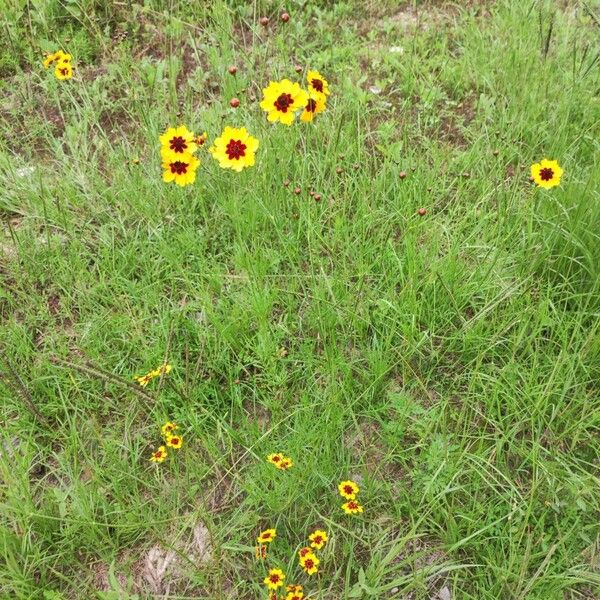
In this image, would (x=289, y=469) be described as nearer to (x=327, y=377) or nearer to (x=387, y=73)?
(x=327, y=377)

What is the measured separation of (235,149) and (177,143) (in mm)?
202

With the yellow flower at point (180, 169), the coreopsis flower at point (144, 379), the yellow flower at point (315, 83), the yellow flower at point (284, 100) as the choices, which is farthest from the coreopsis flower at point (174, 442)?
the yellow flower at point (315, 83)

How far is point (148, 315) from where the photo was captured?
6.70 ft

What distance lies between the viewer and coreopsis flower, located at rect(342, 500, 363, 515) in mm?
1515

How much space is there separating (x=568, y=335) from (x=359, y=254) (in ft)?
2.42

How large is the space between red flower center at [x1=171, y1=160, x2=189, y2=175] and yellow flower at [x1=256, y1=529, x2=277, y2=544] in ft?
3.93

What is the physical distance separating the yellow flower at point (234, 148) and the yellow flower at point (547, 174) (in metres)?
0.92

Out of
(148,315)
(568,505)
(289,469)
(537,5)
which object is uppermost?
(537,5)

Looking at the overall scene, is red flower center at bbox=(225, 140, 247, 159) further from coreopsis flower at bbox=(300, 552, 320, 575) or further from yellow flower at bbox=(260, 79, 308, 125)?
coreopsis flower at bbox=(300, 552, 320, 575)

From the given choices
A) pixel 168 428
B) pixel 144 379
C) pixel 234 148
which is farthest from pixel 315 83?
pixel 168 428

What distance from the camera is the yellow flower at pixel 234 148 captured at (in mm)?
1979

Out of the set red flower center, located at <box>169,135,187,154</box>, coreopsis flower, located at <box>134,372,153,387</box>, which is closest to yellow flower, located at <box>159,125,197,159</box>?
red flower center, located at <box>169,135,187,154</box>

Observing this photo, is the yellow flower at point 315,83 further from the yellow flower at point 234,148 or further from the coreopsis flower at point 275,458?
the coreopsis flower at point 275,458

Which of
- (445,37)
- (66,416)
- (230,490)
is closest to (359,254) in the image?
(230,490)
